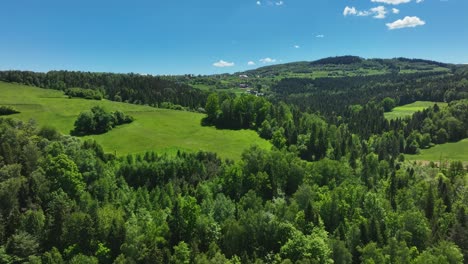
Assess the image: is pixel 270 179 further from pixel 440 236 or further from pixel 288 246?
pixel 440 236

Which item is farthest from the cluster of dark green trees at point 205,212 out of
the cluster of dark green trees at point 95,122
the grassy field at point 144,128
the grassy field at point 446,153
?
the grassy field at point 446,153

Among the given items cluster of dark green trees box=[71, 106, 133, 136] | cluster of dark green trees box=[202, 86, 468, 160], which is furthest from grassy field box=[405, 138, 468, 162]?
cluster of dark green trees box=[71, 106, 133, 136]

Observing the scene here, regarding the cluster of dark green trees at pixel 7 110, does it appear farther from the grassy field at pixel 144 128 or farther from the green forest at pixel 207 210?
the green forest at pixel 207 210

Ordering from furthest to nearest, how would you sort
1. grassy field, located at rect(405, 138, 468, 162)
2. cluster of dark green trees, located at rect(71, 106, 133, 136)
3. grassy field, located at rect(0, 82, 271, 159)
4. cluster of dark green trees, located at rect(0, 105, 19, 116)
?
grassy field, located at rect(405, 138, 468, 162) → cluster of dark green trees, located at rect(0, 105, 19, 116) → cluster of dark green trees, located at rect(71, 106, 133, 136) → grassy field, located at rect(0, 82, 271, 159)

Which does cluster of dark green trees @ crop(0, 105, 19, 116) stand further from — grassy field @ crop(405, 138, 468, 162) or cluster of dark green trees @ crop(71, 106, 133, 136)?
grassy field @ crop(405, 138, 468, 162)

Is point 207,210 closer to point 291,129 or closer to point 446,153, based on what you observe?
point 291,129
